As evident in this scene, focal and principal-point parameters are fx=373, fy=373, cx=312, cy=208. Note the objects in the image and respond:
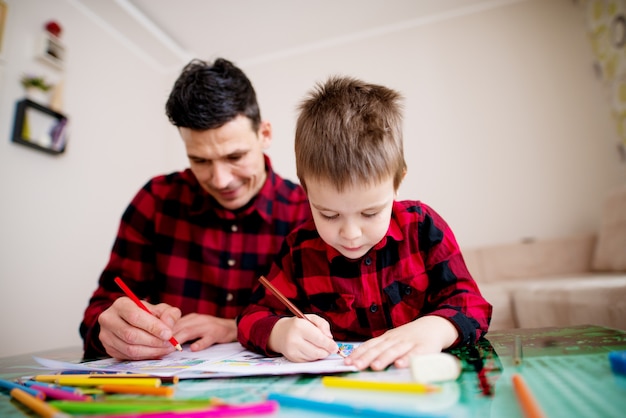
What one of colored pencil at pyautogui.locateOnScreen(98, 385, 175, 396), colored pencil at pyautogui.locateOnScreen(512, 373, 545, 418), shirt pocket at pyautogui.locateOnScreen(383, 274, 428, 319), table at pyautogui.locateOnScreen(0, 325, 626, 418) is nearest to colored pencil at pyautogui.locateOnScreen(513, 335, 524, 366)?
table at pyautogui.locateOnScreen(0, 325, 626, 418)

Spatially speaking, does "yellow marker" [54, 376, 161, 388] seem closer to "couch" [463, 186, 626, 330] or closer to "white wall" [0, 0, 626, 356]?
"couch" [463, 186, 626, 330]

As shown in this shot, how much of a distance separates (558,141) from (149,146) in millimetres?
3225

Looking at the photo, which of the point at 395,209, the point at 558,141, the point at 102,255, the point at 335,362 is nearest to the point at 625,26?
the point at 558,141

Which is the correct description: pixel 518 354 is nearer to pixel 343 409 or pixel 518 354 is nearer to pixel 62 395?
pixel 343 409

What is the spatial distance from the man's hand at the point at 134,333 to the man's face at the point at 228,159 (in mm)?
405

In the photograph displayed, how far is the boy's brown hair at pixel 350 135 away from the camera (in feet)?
2.25

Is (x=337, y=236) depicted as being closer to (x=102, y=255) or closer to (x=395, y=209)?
(x=395, y=209)

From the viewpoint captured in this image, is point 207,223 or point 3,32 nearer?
point 207,223

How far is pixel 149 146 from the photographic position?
3270mm

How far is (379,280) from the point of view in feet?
2.64

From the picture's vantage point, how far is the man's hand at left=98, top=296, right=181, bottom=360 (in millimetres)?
701

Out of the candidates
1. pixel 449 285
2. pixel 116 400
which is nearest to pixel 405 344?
pixel 449 285

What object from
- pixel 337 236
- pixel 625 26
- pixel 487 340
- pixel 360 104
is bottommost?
pixel 487 340

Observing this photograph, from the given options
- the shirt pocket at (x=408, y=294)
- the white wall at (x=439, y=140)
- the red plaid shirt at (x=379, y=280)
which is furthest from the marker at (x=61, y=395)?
the white wall at (x=439, y=140)
